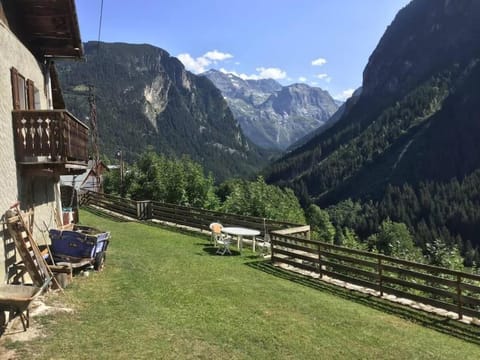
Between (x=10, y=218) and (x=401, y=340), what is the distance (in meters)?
7.80

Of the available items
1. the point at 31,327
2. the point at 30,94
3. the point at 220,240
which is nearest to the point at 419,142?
the point at 220,240

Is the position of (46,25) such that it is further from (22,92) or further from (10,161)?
(10,161)

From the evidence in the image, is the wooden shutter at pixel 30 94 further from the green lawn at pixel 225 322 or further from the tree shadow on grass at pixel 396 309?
the tree shadow on grass at pixel 396 309

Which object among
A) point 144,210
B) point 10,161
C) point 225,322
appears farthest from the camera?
point 144,210

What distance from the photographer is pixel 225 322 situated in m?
7.90

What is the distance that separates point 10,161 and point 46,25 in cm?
492

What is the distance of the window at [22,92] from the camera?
8.98m

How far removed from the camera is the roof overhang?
1057 centimetres

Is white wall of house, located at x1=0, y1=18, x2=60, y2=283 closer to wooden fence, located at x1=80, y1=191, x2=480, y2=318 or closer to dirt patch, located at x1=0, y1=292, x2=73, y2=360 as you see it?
dirt patch, located at x1=0, y1=292, x2=73, y2=360

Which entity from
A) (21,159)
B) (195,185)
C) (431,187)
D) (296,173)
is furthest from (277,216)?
(296,173)

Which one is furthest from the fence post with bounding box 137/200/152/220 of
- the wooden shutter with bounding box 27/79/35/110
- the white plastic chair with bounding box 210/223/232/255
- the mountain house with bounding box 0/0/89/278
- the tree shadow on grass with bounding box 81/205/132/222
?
the wooden shutter with bounding box 27/79/35/110

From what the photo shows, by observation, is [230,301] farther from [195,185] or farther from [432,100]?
[432,100]

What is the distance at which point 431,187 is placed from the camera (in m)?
142

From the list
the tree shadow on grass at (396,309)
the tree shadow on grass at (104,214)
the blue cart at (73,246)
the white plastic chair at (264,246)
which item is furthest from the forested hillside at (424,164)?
the blue cart at (73,246)
